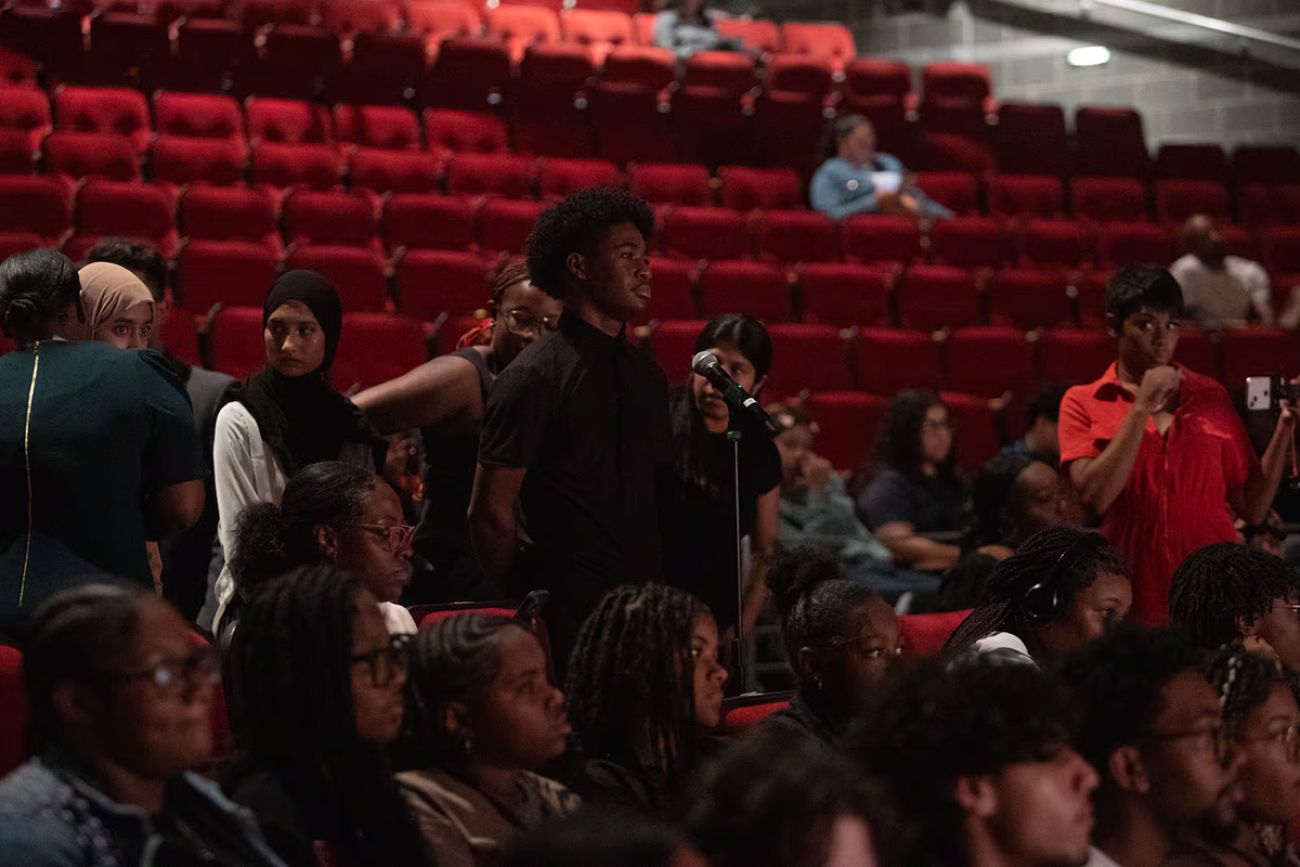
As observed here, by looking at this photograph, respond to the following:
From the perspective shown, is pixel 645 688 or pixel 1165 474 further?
pixel 1165 474

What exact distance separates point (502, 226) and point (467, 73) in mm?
1676

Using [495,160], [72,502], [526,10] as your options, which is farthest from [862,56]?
[72,502]

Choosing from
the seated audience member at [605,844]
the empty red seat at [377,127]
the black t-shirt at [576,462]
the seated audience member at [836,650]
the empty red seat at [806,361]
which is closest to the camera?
the seated audience member at [605,844]

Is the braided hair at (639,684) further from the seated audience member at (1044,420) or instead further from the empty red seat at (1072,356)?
the empty red seat at (1072,356)

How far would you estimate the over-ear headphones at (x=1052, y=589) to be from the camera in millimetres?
2891

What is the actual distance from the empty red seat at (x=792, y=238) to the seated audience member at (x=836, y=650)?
5.02 m

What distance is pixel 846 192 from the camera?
8422 millimetres

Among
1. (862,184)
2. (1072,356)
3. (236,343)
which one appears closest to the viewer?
(236,343)

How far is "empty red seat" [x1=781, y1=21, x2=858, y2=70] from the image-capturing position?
33.3ft

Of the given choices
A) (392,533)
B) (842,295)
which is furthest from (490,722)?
(842,295)

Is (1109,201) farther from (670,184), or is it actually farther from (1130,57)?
(670,184)

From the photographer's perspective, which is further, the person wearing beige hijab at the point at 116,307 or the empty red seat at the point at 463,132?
the empty red seat at the point at 463,132

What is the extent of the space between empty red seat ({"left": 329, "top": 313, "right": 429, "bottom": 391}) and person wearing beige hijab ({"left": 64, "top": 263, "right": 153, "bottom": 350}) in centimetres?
260

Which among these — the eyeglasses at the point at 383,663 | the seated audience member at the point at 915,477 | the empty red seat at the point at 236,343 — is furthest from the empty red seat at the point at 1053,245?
the eyeglasses at the point at 383,663
